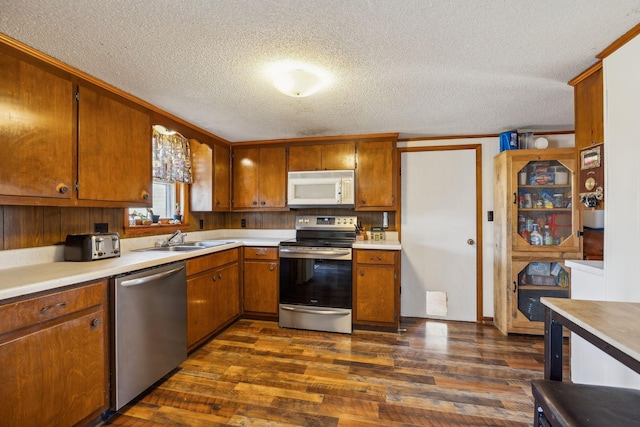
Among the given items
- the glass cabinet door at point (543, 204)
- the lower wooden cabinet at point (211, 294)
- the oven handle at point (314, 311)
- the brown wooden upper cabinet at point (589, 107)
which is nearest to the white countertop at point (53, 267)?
the lower wooden cabinet at point (211, 294)

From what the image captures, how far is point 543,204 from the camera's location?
2.86 m

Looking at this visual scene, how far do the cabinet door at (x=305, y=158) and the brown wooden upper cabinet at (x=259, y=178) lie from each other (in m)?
0.11

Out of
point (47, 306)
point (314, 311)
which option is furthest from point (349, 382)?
point (47, 306)

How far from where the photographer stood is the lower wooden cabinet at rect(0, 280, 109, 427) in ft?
3.99

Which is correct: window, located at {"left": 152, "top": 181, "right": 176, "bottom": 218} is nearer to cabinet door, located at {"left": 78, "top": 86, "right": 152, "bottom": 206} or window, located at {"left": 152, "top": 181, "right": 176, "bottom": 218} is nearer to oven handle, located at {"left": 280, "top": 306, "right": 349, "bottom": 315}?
cabinet door, located at {"left": 78, "top": 86, "right": 152, "bottom": 206}

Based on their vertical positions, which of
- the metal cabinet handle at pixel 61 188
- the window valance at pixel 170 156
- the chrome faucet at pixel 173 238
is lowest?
the chrome faucet at pixel 173 238

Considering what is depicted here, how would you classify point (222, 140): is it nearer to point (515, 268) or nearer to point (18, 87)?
point (18, 87)

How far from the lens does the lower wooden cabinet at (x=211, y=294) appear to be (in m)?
2.36

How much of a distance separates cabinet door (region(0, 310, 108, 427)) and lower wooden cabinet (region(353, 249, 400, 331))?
210 cm

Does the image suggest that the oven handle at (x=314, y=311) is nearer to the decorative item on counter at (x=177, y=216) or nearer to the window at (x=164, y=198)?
the decorative item on counter at (x=177, y=216)

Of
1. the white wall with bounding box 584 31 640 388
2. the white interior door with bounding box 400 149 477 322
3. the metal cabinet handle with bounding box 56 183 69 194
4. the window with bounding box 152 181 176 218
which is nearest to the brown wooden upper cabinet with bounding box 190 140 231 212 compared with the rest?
the window with bounding box 152 181 176 218

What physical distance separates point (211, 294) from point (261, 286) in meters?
0.63

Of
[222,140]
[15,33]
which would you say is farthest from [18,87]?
[222,140]

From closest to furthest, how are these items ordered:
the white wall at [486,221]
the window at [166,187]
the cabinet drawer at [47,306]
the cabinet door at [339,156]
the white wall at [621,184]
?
1. the cabinet drawer at [47,306]
2. the white wall at [621,184]
3. the window at [166,187]
4. the white wall at [486,221]
5. the cabinet door at [339,156]
